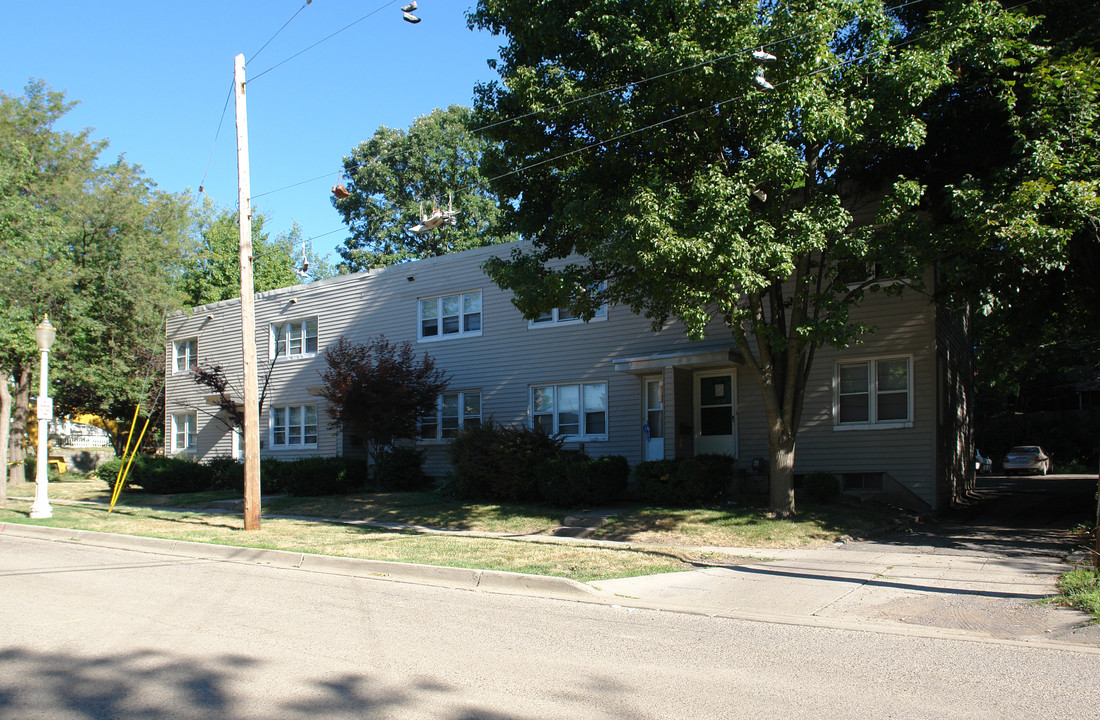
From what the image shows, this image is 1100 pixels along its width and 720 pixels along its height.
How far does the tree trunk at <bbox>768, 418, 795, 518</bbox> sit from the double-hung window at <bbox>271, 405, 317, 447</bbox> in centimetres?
1705

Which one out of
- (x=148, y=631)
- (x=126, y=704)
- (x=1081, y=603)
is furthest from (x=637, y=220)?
(x=126, y=704)

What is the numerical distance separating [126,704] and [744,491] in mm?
14773

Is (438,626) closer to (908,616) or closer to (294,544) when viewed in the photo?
(908,616)

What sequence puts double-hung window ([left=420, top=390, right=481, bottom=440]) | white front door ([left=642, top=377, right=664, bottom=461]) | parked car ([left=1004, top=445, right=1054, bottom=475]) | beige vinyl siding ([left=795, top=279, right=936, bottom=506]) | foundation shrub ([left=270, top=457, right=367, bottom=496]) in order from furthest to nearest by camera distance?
1. parked car ([left=1004, top=445, right=1054, bottom=475])
2. double-hung window ([left=420, top=390, right=481, bottom=440])
3. foundation shrub ([left=270, top=457, right=367, bottom=496])
4. white front door ([left=642, top=377, right=664, bottom=461])
5. beige vinyl siding ([left=795, top=279, right=936, bottom=506])

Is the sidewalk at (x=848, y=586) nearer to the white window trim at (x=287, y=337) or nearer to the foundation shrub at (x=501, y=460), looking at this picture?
the foundation shrub at (x=501, y=460)

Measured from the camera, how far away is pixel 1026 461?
33656mm

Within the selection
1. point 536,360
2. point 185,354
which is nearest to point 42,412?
point 536,360

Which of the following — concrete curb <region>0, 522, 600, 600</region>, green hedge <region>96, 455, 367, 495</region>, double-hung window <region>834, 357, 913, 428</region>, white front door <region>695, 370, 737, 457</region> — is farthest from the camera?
green hedge <region>96, 455, 367, 495</region>

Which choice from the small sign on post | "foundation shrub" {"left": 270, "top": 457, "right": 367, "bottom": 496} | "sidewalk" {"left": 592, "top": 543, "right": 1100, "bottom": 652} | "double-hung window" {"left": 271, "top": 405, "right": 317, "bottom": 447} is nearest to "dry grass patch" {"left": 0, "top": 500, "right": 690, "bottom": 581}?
"sidewalk" {"left": 592, "top": 543, "right": 1100, "bottom": 652}

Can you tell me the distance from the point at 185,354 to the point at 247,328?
738 inches

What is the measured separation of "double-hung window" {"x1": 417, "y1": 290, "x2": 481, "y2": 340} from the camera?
23.3 metres

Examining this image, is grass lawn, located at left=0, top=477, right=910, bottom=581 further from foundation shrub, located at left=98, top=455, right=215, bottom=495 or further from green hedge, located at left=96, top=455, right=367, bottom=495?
foundation shrub, located at left=98, top=455, right=215, bottom=495

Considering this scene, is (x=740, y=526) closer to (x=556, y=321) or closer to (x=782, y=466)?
(x=782, y=466)

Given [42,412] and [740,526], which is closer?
[740,526]
